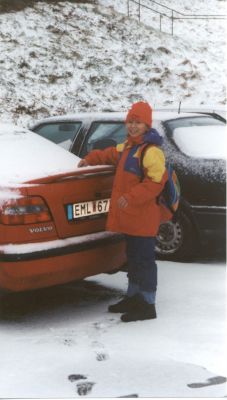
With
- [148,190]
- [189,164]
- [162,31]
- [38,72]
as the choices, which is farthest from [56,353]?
[162,31]

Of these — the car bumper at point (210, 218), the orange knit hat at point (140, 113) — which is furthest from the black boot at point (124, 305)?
the car bumper at point (210, 218)

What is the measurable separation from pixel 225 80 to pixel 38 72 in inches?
251

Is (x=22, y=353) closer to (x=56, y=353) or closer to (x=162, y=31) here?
(x=56, y=353)

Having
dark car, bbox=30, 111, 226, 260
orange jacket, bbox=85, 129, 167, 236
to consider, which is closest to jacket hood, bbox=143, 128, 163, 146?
orange jacket, bbox=85, 129, 167, 236

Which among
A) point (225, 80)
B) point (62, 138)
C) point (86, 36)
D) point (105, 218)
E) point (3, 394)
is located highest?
point (86, 36)

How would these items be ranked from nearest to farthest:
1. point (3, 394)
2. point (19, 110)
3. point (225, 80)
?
point (3, 394), point (19, 110), point (225, 80)

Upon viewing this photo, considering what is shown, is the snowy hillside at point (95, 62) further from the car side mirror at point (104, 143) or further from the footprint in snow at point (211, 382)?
the footprint in snow at point (211, 382)

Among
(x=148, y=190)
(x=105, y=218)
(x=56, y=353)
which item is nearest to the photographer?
(x=56, y=353)

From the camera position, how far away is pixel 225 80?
23406 millimetres

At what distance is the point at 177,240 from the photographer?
6.88 m

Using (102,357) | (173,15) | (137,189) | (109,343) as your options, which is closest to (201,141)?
(137,189)

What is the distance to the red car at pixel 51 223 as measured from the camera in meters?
4.61

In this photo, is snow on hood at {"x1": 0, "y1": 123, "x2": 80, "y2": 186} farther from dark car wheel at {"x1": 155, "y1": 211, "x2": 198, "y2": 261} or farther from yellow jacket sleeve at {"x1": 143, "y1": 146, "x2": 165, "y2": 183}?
dark car wheel at {"x1": 155, "y1": 211, "x2": 198, "y2": 261}

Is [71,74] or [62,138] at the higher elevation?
[71,74]
